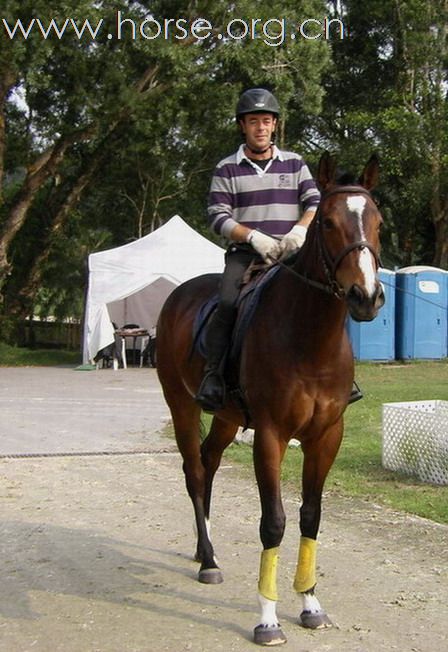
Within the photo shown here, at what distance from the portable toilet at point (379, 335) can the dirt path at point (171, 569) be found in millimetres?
17277

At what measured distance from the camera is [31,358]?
2873 cm

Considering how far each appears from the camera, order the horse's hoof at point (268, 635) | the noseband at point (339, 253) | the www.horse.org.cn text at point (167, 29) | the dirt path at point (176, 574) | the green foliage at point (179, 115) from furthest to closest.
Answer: the green foliage at point (179, 115) → the www.horse.org.cn text at point (167, 29) → the dirt path at point (176, 574) → the horse's hoof at point (268, 635) → the noseband at point (339, 253)

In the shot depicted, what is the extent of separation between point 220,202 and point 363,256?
1.58m

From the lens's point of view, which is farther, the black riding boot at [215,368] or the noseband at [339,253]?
the black riding boot at [215,368]

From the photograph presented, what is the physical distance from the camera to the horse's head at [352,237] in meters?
3.96

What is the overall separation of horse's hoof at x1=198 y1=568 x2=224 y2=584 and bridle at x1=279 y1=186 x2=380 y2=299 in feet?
7.16

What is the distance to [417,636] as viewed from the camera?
15.1 ft

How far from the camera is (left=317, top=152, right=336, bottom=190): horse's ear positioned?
4445 millimetres

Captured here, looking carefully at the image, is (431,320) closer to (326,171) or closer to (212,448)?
(212,448)

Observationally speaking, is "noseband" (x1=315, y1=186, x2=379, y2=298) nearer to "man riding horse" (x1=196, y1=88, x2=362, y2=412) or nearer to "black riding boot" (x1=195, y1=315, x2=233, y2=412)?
"man riding horse" (x1=196, y1=88, x2=362, y2=412)

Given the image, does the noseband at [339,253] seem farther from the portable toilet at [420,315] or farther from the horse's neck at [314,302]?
the portable toilet at [420,315]

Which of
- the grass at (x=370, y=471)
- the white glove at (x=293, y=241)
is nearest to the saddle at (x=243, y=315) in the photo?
the white glove at (x=293, y=241)

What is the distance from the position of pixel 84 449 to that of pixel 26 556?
4.65 meters

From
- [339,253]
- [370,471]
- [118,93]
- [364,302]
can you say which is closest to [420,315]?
[118,93]
